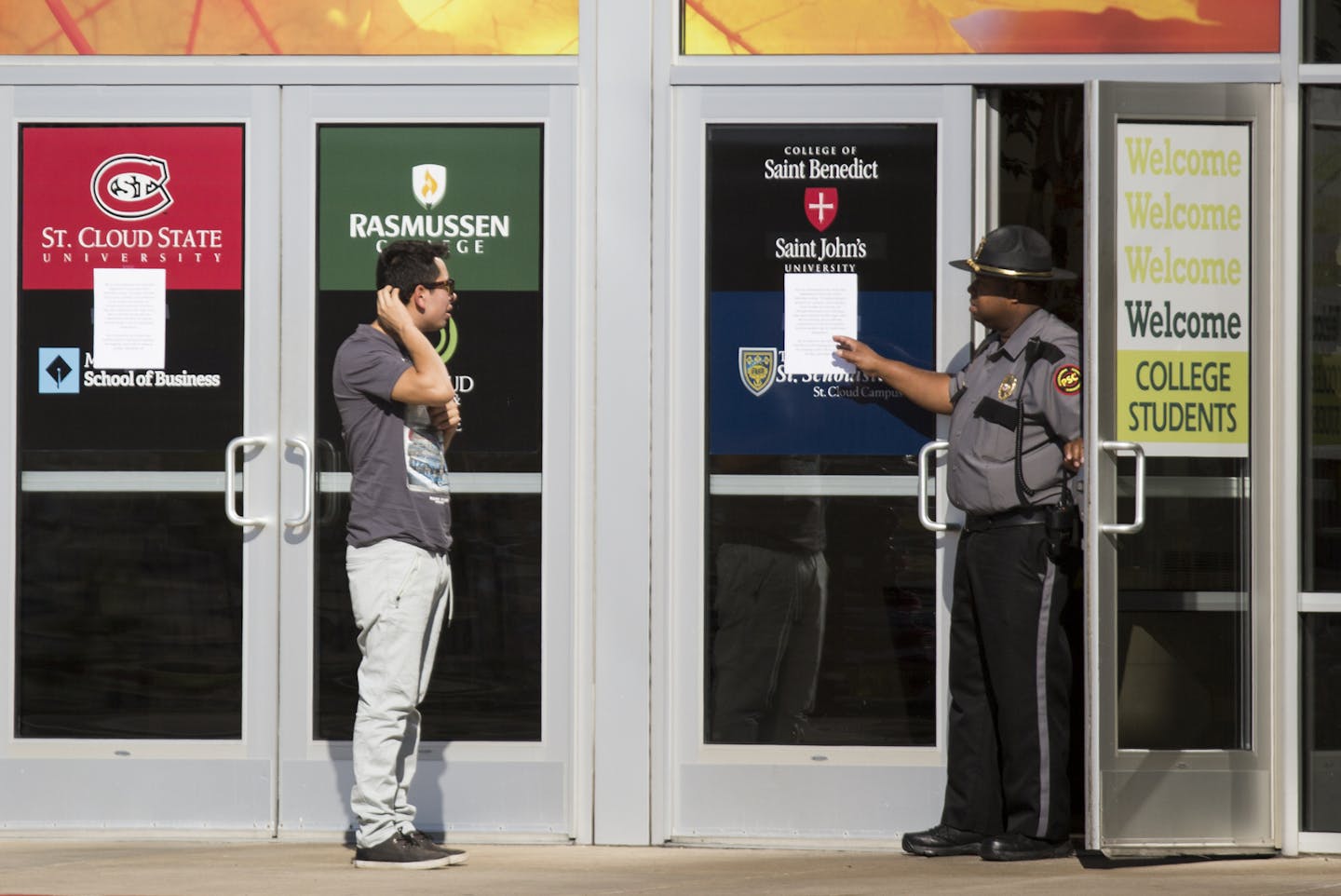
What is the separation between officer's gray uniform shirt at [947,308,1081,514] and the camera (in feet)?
19.5

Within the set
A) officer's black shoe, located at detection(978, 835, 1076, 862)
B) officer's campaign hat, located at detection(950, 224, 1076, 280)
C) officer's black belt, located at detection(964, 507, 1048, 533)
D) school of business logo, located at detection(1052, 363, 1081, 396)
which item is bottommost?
officer's black shoe, located at detection(978, 835, 1076, 862)

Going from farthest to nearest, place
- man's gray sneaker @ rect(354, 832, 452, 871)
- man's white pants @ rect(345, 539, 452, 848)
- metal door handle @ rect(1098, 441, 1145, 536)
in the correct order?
metal door handle @ rect(1098, 441, 1145, 536)
man's gray sneaker @ rect(354, 832, 452, 871)
man's white pants @ rect(345, 539, 452, 848)

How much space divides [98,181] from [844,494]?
9.37 feet

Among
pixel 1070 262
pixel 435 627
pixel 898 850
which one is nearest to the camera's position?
pixel 435 627

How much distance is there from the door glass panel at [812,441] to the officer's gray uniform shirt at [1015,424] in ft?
1.19

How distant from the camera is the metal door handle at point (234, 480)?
247 inches

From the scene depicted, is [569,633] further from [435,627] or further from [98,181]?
[98,181]

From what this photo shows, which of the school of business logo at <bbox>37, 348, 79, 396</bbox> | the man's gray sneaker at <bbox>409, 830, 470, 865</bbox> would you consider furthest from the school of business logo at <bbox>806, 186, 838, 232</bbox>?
the school of business logo at <bbox>37, 348, 79, 396</bbox>

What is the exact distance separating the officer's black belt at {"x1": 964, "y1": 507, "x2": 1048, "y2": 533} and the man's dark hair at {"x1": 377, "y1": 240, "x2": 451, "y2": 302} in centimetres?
197

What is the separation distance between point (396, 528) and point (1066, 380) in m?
2.22

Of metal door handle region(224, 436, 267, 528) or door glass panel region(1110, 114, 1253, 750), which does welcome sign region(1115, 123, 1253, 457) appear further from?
metal door handle region(224, 436, 267, 528)

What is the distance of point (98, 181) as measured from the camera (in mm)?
6441

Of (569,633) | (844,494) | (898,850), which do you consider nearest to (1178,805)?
(898,850)

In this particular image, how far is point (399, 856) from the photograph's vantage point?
5.73 m
